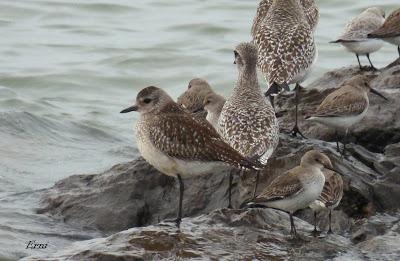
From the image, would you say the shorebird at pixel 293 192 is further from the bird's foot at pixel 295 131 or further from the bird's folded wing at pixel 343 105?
the bird's foot at pixel 295 131

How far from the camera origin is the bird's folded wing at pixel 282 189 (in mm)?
9133

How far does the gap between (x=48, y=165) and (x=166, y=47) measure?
9456 millimetres

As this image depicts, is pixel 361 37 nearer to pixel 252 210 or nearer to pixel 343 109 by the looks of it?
pixel 343 109

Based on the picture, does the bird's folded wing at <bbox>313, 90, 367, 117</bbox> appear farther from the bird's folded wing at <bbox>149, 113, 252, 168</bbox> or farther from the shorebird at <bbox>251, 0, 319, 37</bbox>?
the shorebird at <bbox>251, 0, 319, 37</bbox>

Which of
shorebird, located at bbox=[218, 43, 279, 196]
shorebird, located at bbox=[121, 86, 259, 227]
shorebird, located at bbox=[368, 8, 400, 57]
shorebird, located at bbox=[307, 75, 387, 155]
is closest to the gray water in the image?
shorebird, located at bbox=[121, 86, 259, 227]

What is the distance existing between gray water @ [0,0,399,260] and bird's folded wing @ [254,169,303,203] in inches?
88.4

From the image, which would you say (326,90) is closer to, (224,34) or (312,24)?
(312,24)

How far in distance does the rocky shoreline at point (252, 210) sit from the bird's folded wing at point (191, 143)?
0.51m

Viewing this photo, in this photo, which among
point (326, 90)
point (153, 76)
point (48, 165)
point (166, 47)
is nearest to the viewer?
point (326, 90)

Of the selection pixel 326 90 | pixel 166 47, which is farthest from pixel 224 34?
pixel 326 90

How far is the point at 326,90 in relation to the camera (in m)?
12.7

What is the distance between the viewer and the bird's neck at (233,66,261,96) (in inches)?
443

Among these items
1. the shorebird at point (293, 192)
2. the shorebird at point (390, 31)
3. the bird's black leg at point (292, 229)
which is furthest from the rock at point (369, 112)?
the bird's black leg at point (292, 229)

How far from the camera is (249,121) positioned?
10.5 metres
